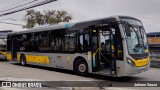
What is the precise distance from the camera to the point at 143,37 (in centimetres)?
1345

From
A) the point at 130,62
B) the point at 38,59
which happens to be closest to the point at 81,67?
the point at 130,62

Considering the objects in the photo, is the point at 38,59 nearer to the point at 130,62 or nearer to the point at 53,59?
the point at 53,59

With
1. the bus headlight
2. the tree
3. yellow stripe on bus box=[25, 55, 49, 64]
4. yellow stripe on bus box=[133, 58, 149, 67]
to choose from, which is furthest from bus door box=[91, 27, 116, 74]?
the tree

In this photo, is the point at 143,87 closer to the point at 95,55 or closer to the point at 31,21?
the point at 95,55

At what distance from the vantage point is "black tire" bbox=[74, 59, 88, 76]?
46.9 feet

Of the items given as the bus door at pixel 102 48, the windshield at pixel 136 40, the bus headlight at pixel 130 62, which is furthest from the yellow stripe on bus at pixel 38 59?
the bus headlight at pixel 130 62

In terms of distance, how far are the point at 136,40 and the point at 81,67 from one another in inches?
135

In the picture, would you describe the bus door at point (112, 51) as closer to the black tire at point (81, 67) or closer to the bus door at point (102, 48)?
the bus door at point (102, 48)

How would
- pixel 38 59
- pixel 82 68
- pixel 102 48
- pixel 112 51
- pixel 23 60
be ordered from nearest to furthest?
pixel 112 51 < pixel 102 48 < pixel 82 68 < pixel 38 59 < pixel 23 60

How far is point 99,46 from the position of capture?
13.6m

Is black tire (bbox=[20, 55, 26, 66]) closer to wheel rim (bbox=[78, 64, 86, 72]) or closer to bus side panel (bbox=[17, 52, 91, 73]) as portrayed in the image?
bus side panel (bbox=[17, 52, 91, 73])

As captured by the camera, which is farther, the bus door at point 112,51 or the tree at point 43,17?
the tree at point 43,17

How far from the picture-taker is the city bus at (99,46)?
1236 cm

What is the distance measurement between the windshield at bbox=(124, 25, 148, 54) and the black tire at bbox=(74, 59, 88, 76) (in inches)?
112
